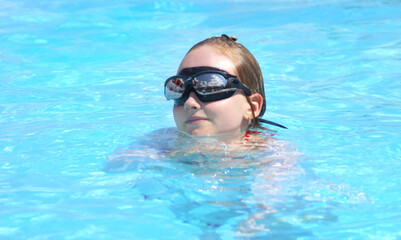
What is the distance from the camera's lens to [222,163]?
12.3 ft

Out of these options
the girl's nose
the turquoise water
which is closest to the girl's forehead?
the girl's nose

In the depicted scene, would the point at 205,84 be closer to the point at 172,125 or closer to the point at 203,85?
the point at 203,85

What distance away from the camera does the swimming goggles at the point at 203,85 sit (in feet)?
12.8

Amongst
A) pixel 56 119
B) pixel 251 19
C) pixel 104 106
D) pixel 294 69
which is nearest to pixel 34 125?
pixel 56 119

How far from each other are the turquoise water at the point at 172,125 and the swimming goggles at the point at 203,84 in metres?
0.47

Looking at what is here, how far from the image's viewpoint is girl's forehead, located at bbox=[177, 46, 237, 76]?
397cm

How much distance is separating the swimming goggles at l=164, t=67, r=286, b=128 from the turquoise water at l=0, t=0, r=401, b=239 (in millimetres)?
474

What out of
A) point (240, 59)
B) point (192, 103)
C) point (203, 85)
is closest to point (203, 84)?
point (203, 85)

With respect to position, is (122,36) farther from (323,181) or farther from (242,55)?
(323,181)

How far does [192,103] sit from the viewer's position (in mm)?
3869

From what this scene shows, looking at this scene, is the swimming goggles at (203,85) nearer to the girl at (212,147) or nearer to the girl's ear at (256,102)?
the girl at (212,147)

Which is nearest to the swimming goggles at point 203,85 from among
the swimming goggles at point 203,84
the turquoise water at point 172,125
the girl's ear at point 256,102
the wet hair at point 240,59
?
the swimming goggles at point 203,84

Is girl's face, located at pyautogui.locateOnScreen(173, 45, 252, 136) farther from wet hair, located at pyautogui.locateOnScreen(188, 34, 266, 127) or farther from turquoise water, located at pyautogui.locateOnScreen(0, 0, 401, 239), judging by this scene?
turquoise water, located at pyautogui.locateOnScreen(0, 0, 401, 239)

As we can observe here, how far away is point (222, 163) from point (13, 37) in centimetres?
659
